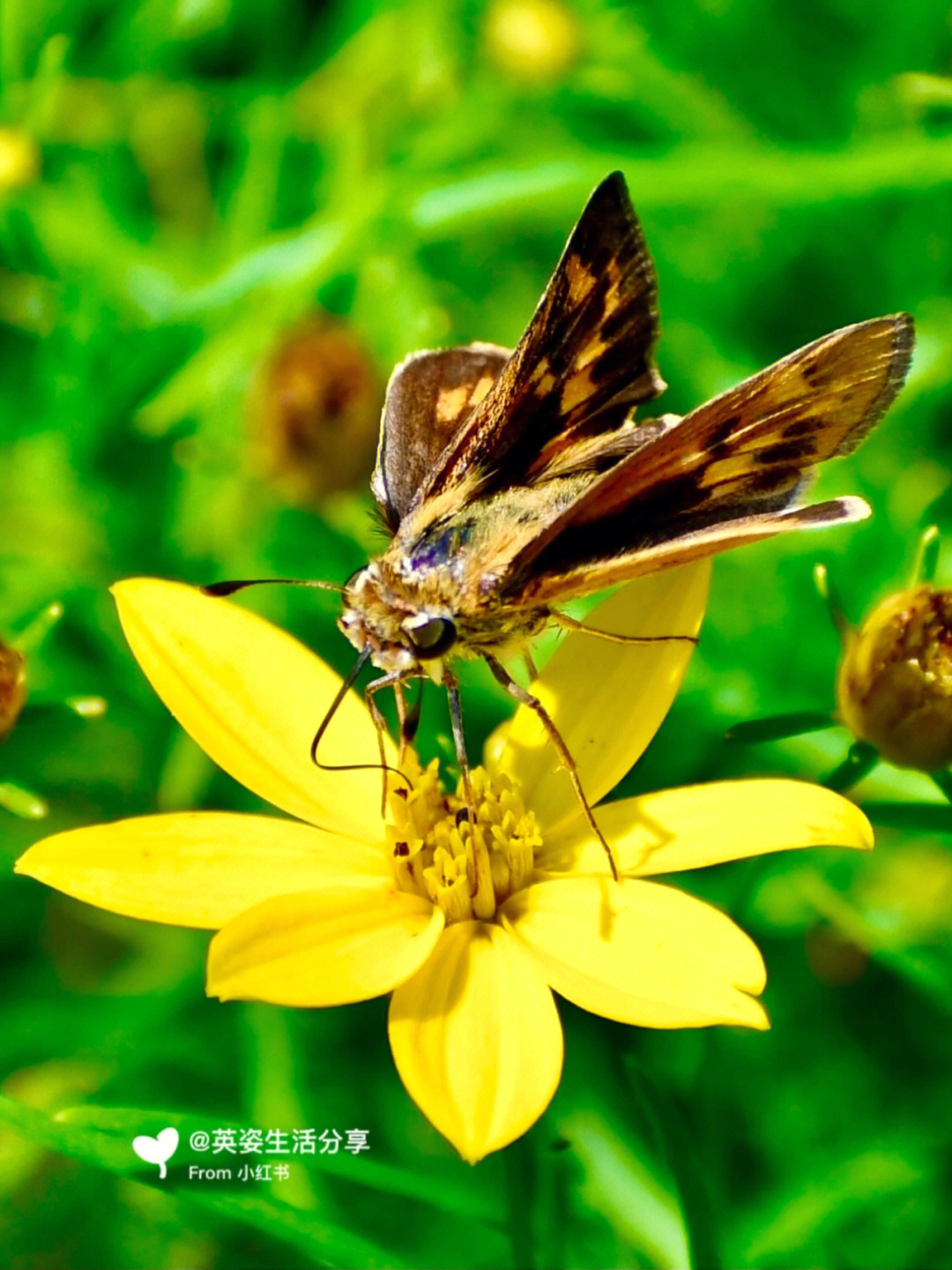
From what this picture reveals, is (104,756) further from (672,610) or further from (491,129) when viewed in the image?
(491,129)

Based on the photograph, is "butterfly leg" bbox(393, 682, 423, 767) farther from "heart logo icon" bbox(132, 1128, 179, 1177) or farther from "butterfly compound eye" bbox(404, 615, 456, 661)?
"heart logo icon" bbox(132, 1128, 179, 1177)

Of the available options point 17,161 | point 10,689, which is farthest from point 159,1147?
point 17,161

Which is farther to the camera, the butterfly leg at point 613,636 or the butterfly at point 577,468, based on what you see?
the butterfly leg at point 613,636

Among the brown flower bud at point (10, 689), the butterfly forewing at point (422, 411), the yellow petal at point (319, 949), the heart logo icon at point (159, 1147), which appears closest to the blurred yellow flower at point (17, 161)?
the butterfly forewing at point (422, 411)

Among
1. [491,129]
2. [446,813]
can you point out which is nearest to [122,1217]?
[446,813]

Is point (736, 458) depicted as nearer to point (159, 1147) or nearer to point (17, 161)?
point (159, 1147)

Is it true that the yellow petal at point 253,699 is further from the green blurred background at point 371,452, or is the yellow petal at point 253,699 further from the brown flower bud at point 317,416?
the brown flower bud at point 317,416
